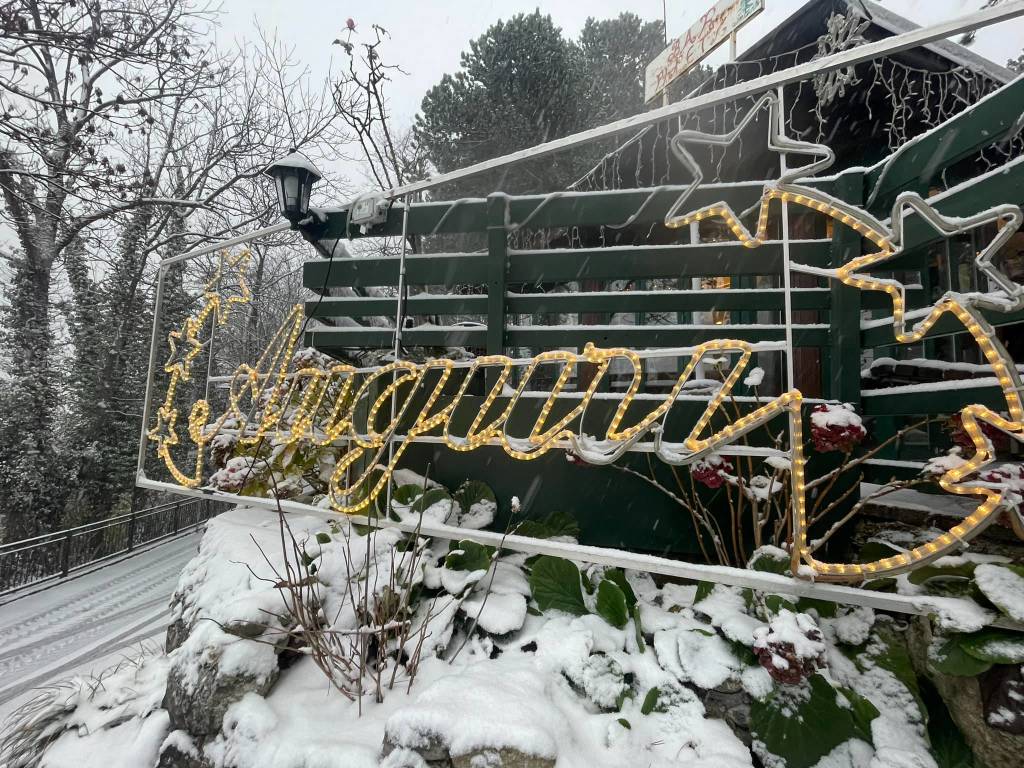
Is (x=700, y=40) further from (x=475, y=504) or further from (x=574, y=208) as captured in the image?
(x=475, y=504)

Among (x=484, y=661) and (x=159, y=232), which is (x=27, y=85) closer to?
(x=159, y=232)

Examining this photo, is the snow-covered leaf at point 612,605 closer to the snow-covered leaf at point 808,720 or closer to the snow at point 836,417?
the snow-covered leaf at point 808,720

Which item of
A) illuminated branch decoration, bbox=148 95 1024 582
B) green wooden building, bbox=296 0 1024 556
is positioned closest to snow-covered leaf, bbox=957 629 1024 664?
illuminated branch decoration, bbox=148 95 1024 582

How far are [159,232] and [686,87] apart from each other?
48.6 ft

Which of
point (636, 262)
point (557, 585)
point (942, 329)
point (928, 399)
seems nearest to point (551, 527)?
point (557, 585)

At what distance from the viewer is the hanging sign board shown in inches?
223

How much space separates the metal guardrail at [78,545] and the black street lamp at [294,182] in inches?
355

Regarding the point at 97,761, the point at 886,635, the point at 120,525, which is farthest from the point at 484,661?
the point at 120,525

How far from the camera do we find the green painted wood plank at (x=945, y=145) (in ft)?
7.86

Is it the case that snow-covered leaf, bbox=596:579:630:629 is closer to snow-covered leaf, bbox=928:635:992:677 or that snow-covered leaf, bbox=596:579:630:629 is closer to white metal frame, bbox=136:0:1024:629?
white metal frame, bbox=136:0:1024:629

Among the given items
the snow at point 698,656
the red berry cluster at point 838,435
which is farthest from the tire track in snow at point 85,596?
the red berry cluster at point 838,435

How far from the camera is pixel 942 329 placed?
272 centimetres

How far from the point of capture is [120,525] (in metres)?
11.1

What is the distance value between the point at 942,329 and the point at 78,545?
13748mm
